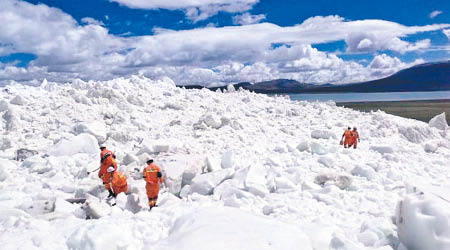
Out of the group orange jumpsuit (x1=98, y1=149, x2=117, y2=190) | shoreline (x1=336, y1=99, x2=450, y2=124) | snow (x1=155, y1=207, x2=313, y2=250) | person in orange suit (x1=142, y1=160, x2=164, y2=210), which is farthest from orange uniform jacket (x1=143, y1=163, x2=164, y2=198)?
shoreline (x1=336, y1=99, x2=450, y2=124)

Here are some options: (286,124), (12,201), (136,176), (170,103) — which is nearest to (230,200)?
(136,176)

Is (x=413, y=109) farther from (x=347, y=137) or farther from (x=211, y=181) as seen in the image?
(x=211, y=181)

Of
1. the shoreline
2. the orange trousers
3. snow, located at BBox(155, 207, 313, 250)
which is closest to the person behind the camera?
snow, located at BBox(155, 207, 313, 250)

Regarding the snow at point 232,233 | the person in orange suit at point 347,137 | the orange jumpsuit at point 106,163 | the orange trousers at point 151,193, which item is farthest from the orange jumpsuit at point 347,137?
the snow at point 232,233

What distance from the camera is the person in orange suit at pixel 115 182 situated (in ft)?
26.5

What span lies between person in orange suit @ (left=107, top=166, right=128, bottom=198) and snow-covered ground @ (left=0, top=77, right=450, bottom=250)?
30 centimetres

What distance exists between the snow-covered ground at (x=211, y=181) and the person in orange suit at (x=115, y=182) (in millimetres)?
299

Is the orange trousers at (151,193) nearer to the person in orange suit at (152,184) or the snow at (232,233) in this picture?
the person in orange suit at (152,184)

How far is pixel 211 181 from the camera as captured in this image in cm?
852

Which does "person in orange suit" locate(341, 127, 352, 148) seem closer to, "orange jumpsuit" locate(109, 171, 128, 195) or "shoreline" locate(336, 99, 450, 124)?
"orange jumpsuit" locate(109, 171, 128, 195)

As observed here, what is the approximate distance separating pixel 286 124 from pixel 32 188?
13645mm

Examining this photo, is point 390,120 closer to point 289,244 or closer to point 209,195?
point 209,195

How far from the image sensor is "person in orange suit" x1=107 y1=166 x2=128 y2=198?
8.06 m

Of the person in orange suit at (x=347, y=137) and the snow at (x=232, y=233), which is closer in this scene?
the snow at (x=232, y=233)
